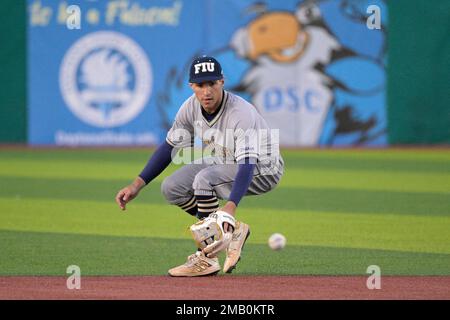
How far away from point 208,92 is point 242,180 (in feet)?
2.42

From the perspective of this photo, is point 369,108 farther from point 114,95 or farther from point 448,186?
point 448,186

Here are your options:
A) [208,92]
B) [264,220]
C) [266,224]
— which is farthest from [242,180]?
[264,220]

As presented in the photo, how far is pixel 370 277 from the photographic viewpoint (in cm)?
729

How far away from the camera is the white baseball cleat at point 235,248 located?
7.61 m

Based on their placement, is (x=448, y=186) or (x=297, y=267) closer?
(x=297, y=267)

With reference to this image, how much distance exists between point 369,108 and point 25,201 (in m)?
10.2

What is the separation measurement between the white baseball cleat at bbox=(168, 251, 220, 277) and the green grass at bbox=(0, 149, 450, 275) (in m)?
0.31

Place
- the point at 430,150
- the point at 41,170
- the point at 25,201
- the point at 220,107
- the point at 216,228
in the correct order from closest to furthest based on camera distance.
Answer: the point at 216,228 → the point at 220,107 → the point at 25,201 → the point at 41,170 → the point at 430,150

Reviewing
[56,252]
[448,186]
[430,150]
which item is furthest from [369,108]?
[56,252]

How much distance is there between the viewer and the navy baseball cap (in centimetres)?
745

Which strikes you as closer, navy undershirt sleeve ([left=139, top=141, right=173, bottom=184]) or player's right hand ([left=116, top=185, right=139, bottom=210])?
player's right hand ([left=116, top=185, right=139, bottom=210])

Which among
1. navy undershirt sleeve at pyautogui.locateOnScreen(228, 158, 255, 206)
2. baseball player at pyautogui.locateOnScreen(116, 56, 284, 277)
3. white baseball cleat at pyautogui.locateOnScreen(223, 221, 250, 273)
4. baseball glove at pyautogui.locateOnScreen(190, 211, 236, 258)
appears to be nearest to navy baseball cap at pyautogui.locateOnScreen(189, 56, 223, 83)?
baseball player at pyautogui.locateOnScreen(116, 56, 284, 277)

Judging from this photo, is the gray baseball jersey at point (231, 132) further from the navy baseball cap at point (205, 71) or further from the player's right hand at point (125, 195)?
the player's right hand at point (125, 195)

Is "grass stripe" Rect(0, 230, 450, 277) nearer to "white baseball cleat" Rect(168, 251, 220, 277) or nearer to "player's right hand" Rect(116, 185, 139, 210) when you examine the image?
"white baseball cleat" Rect(168, 251, 220, 277)
